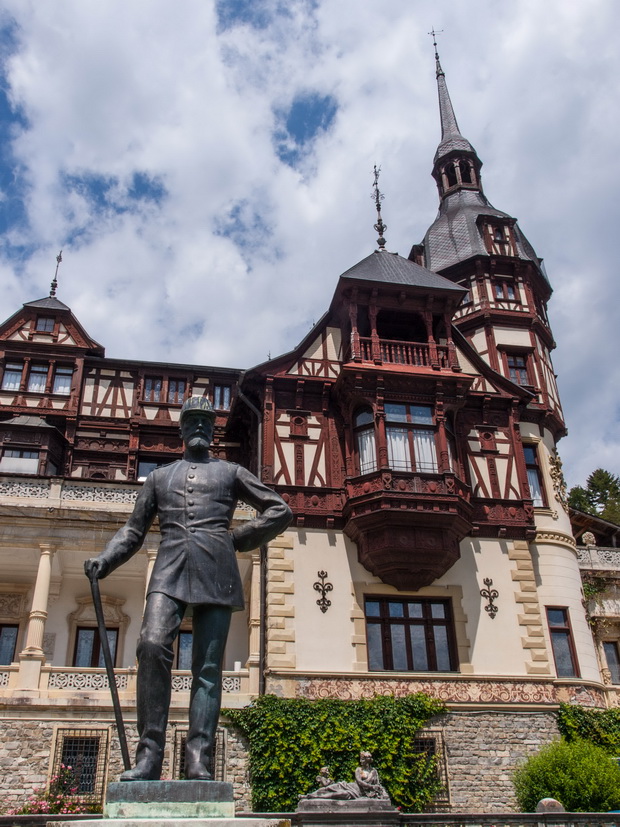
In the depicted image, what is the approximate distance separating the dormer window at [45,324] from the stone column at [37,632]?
1074cm

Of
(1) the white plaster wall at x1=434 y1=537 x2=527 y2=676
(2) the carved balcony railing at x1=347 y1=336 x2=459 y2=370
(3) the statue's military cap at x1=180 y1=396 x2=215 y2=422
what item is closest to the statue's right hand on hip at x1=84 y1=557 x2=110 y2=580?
(3) the statue's military cap at x1=180 y1=396 x2=215 y2=422

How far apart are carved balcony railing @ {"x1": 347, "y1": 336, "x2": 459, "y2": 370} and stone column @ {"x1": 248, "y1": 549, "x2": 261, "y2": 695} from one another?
21.4ft

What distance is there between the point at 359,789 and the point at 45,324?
69.0ft

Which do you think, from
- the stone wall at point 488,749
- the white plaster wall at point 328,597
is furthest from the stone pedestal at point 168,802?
the stone wall at point 488,749

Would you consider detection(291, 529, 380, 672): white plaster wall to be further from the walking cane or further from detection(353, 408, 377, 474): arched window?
the walking cane

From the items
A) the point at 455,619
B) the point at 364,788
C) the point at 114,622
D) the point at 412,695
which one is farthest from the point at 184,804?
the point at 114,622

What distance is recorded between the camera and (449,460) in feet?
68.9

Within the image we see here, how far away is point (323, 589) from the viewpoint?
19.9 m

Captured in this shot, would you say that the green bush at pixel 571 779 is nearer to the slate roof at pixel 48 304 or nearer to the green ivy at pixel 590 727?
the green ivy at pixel 590 727

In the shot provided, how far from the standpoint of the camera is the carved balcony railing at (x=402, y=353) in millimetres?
22500

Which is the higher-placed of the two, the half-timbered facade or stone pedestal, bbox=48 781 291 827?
→ the half-timbered facade

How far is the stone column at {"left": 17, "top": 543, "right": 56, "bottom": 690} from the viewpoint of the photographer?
1767 centimetres

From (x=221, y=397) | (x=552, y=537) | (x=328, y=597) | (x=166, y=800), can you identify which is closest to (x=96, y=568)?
(x=166, y=800)

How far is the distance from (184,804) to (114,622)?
1841 cm
